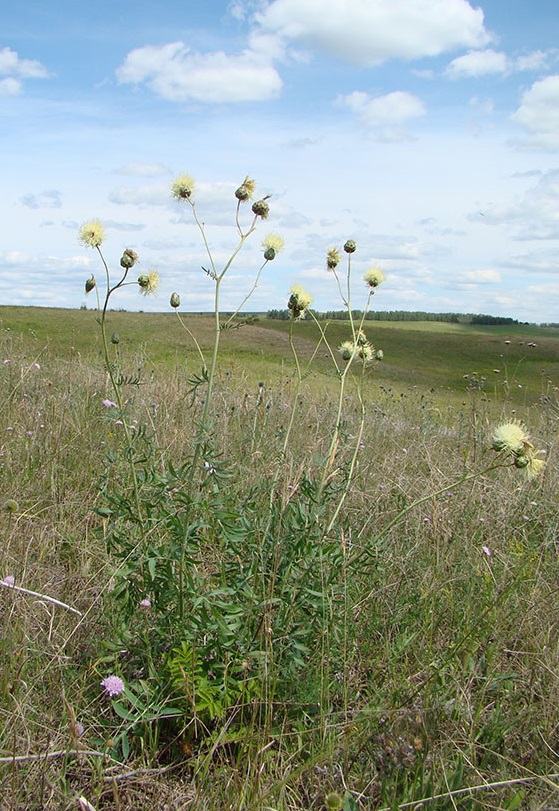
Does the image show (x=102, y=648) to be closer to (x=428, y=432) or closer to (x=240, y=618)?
(x=240, y=618)

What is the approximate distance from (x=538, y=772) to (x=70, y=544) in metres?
2.11

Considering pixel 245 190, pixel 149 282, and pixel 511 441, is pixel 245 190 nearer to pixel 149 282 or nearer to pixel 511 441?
pixel 149 282

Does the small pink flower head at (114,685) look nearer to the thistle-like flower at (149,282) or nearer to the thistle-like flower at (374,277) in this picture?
the thistle-like flower at (149,282)

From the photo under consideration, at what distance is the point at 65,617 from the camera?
2.42 m

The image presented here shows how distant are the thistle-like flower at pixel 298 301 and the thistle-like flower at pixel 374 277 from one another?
1.63ft

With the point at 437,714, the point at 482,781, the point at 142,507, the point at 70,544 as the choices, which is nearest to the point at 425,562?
the point at 437,714

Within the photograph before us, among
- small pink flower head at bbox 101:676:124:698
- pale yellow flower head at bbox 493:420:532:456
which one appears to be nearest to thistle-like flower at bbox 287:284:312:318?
pale yellow flower head at bbox 493:420:532:456

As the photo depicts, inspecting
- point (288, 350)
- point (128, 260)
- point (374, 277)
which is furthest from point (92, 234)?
point (288, 350)

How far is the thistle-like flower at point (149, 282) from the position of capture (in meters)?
2.25

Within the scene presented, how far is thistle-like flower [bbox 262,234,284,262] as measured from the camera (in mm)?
2432

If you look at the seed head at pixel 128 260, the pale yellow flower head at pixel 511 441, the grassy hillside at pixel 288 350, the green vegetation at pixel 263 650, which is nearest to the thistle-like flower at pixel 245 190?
the green vegetation at pixel 263 650

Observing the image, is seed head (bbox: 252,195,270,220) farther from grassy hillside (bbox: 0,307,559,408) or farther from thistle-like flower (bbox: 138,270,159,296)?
grassy hillside (bbox: 0,307,559,408)

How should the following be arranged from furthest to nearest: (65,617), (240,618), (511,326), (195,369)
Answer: (511,326), (195,369), (65,617), (240,618)

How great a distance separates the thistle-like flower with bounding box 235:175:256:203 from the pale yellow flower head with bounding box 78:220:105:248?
19.2 inches
